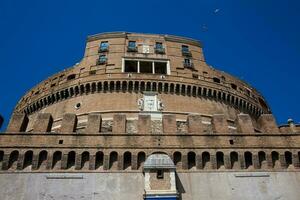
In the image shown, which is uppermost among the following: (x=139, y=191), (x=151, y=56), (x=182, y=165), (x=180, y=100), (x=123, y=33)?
(x=123, y=33)

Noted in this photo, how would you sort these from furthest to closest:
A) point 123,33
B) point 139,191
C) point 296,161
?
point 123,33, point 296,161, point 139,191

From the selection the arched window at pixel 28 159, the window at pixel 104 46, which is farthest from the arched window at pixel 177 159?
the window at pixel 104 46

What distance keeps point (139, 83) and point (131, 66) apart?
3663 millimetres

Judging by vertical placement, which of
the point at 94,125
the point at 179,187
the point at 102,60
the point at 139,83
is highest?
the point at 102,60

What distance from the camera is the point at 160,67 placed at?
3111cm

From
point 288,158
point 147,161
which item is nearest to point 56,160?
point 147,161

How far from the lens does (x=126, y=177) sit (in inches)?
546

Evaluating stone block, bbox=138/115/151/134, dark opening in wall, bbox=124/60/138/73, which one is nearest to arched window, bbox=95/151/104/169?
stone block, bbox=138/115/151/134

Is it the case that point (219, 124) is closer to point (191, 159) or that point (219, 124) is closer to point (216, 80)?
point (191, 159)

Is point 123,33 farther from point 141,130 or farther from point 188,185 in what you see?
point 188,185

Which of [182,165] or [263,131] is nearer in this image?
[182,165]

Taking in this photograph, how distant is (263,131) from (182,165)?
14.2ft

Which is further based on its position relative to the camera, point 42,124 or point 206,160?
point 42,124

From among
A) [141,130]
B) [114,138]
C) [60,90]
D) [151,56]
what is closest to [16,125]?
[114,138]
